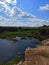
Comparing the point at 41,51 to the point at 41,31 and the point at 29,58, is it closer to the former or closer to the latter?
the point at 29,58

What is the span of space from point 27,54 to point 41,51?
902mm

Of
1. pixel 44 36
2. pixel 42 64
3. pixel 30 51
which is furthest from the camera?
pixel 44 36

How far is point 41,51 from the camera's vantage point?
947cm

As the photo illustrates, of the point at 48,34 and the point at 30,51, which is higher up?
the point at 30,51

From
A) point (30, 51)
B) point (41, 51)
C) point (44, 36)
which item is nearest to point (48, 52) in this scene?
point (41, 51)

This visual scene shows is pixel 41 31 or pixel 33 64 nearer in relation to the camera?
pixel 33 64

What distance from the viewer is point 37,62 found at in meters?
9.21

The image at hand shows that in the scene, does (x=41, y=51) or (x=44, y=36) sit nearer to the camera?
(x=41, y=51)

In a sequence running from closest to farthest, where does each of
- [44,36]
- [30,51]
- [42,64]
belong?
[42,64] < [30,51] < [44,36]

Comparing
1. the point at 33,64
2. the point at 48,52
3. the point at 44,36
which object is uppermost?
the point at 48,52

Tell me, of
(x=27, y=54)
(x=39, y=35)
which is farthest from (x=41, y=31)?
(x=27, y=54)

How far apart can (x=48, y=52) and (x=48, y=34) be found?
166 ft

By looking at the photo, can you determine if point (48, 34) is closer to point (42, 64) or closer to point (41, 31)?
point (41, 31)

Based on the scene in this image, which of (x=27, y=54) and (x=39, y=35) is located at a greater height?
(x=27, y=54)
